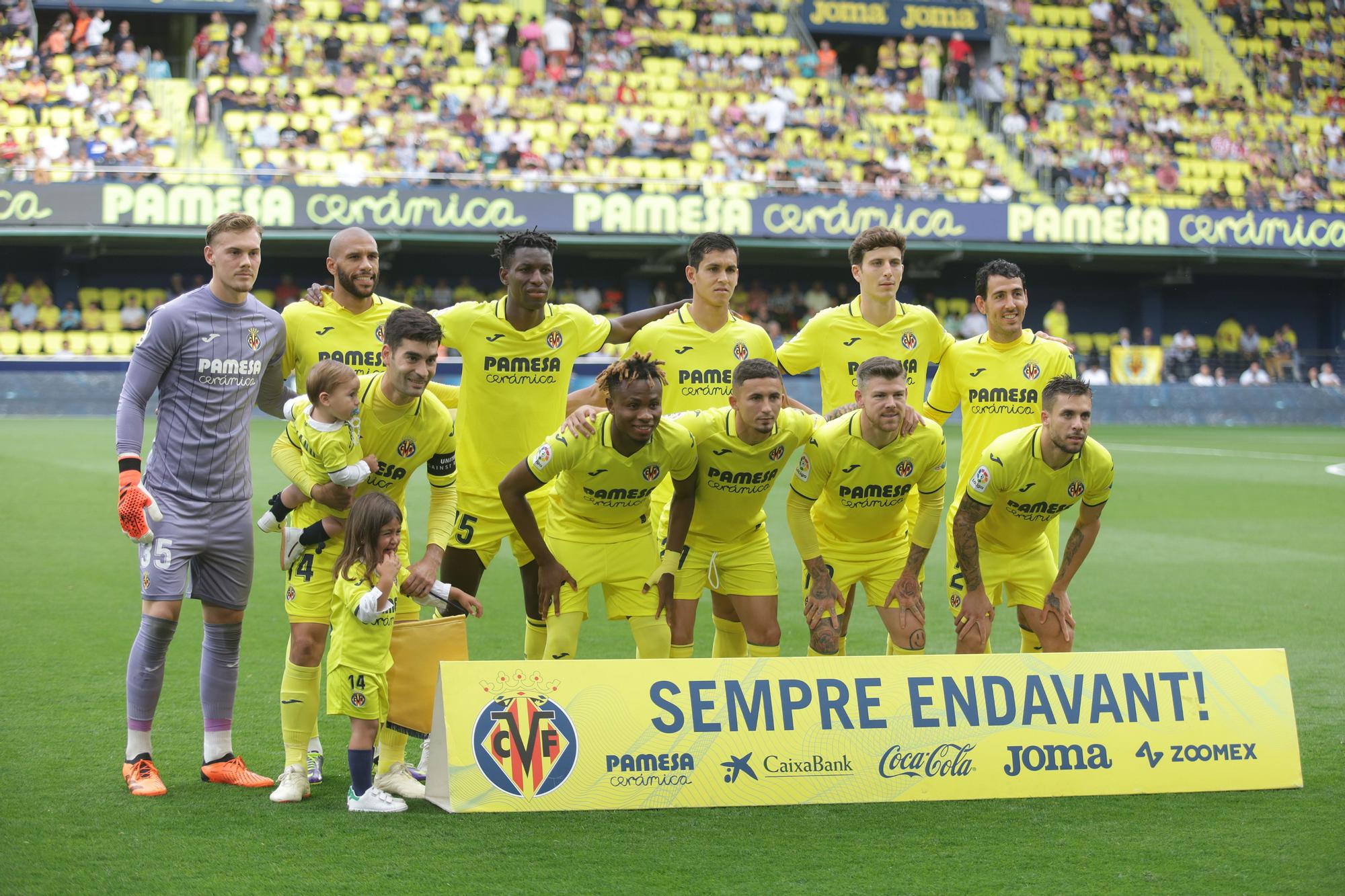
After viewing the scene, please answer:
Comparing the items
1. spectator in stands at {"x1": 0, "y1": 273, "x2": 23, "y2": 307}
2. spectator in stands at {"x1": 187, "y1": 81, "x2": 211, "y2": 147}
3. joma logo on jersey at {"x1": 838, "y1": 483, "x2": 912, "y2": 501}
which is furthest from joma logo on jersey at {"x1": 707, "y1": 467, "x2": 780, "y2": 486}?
spectator in stands at {"x1": 0, "y1": 273, "x2": 23, "y2": 307}

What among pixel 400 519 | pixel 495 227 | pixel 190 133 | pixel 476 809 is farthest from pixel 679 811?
pixel 190 133

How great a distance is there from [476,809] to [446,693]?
448 millimetres

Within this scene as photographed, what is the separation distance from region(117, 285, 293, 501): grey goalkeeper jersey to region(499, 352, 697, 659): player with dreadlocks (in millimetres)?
1156

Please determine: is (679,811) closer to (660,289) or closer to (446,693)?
(446,693)

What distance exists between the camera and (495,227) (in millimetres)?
27312

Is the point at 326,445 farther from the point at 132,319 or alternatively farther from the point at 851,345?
the point at 132,319

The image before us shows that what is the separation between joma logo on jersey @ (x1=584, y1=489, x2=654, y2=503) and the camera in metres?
6.00

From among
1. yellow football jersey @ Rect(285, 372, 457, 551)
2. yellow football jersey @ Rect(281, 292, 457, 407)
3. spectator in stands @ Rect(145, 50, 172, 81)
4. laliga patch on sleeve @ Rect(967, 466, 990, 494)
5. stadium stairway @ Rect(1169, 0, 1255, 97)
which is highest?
stadium stairway @ Rect(1169, 0, 1255, 97)

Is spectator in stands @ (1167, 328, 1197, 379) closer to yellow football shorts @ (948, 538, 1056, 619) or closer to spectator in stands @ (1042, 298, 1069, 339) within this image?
spectator in stands @ (1042, 298, 1069, 339)

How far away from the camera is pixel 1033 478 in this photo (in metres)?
6.30

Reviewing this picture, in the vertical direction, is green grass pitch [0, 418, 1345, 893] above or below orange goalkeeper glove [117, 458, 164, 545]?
below

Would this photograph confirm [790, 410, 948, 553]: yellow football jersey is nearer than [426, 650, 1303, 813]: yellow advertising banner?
No

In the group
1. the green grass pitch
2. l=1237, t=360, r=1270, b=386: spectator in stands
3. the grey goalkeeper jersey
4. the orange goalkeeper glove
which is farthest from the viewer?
l=1237, t=360, r=1270, b=386: spectator in stands

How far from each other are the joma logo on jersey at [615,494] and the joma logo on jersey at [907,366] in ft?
4.96
